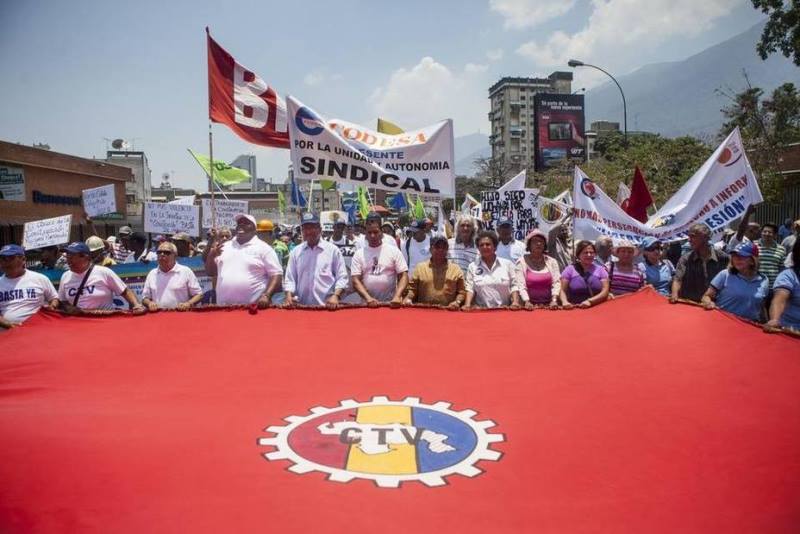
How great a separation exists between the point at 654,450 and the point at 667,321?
2.02 m

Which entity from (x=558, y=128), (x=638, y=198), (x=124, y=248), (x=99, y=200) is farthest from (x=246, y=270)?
(x=558, y=128)

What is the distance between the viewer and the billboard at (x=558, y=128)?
81750 millimetres

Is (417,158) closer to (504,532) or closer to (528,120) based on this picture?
(504,532)

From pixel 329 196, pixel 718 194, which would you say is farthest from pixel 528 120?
pixel 718 194

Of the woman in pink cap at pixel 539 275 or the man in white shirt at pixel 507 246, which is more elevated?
the man in white shirt at pixel 507 246

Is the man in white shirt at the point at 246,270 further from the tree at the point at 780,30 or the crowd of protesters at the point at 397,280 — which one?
the tree at the point at 780,30

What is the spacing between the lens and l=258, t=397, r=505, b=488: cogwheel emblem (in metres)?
2.55

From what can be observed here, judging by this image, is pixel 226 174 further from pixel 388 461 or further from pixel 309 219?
pixel 388 461

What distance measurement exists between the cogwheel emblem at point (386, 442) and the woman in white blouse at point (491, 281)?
85.6 inches

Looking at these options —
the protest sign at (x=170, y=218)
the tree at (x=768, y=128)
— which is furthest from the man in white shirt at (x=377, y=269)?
the tree at (x=768, y=128)

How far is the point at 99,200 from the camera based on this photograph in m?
11.7

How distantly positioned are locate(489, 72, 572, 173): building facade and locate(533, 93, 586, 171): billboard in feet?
122

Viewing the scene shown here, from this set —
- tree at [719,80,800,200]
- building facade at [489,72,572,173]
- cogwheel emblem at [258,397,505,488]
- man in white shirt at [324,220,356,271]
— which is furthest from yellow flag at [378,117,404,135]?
building facade at [489,72,572,173]

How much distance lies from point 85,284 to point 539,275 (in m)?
3.90
